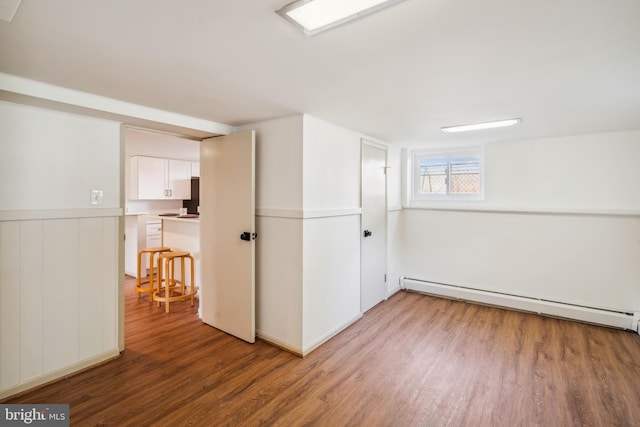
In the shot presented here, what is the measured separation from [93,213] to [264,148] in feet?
5.26

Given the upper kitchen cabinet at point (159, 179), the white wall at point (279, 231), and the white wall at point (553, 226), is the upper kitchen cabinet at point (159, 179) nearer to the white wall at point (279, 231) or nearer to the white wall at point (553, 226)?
the white wall at point (279, 231)

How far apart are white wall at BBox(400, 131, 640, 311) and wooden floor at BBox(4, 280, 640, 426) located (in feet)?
1.92

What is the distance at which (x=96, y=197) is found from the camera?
102 inches

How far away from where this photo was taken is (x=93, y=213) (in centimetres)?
257

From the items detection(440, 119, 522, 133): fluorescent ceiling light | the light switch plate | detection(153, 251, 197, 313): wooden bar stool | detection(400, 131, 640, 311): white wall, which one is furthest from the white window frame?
the light switch plate

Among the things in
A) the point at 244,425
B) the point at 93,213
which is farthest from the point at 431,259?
the point at 93,213

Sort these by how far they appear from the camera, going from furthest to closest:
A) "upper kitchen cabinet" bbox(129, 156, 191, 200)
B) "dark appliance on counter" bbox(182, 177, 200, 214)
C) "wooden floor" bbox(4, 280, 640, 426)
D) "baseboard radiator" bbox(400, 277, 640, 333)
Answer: "dark appliance on counter" bbox(182, 177, 200, 214)
"upper kitchen cabinet" bbox(129, 156, 191, 200)
"baseboard radiator" bbox(400, 277, 640, 333)
"wooden floor" bbox(4, 280, 640, 426)

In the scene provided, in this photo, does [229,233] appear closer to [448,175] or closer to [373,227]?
[373,227]

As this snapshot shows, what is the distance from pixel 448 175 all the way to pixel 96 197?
442cm

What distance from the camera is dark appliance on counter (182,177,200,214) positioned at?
6.30m

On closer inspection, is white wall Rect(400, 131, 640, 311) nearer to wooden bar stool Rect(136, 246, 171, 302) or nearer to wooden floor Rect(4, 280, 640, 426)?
wooden floor Rect(4, 280, 640, 426)

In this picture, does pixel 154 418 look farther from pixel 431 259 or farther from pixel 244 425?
pixel 431 259

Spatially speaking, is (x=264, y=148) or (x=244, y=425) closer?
(x=244, y=425)

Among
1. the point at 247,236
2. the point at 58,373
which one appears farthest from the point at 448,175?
the point at 58,373
